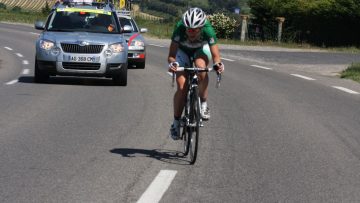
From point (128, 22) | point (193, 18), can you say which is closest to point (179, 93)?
point (193, 18)

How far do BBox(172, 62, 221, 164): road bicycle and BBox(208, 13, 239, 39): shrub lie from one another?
3475 centimetres

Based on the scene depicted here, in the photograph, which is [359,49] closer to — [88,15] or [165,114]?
[88,15]

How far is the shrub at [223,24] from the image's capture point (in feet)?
143

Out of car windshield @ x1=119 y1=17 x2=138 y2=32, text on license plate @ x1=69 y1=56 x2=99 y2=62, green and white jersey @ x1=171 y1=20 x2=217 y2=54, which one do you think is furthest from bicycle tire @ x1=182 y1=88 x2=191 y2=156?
car windshield @ x1=119 y1=17 x2=138 y2=32

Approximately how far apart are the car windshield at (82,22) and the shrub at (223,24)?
80.6ft

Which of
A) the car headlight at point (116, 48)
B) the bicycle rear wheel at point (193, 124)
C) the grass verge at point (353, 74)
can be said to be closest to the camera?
the bicycle rear wheel at point (193, 124)

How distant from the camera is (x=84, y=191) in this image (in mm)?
7012

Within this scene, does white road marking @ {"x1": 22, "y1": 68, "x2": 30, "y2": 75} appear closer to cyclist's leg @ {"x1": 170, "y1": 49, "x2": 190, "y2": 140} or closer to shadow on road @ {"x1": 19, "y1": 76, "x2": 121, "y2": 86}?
shadow on road @ {"x1": 19, "y1": 76, "x2": 121, "y2": 86}

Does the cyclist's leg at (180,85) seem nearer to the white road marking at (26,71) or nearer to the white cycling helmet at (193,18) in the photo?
the white cycling helmet at (193,18)

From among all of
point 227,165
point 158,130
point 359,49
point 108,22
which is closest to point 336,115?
point 158,130

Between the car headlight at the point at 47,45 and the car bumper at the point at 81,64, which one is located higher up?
the car headlight at the point at 47,45

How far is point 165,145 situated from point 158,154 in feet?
2.10

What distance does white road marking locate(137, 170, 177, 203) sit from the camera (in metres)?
6.77

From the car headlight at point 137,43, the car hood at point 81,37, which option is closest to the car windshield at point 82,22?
the car hood at point 81,37
